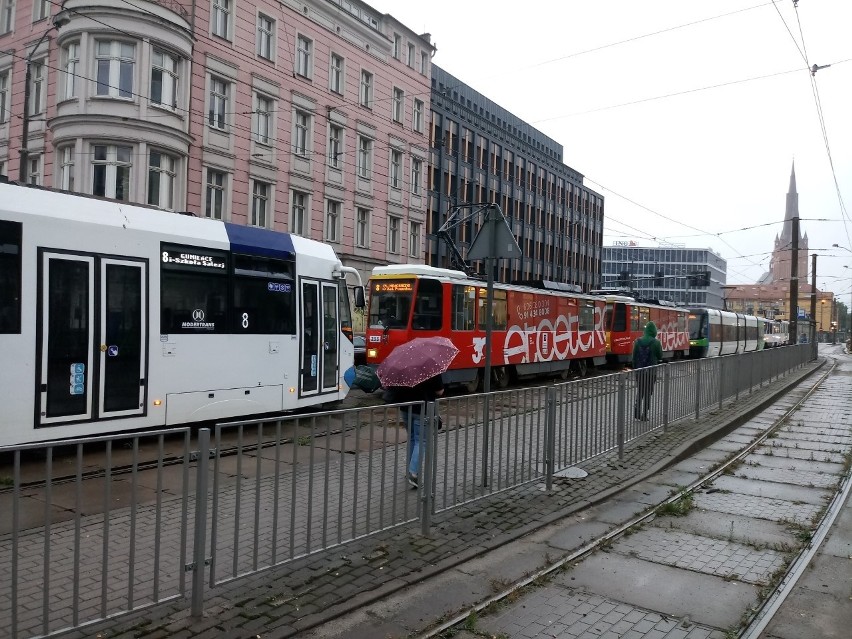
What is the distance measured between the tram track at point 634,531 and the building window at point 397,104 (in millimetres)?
30597

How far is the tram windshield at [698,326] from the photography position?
1534 inches

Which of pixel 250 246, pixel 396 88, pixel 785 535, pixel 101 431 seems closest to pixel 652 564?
pixel 785 535

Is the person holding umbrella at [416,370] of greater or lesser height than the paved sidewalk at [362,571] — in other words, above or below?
above

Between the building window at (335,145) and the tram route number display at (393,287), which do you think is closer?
the tram route number display at (393,287)

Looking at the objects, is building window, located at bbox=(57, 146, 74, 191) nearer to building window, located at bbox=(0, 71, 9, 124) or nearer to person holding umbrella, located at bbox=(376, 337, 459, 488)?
building window, located at bbox=(0, 71, 9, 124)

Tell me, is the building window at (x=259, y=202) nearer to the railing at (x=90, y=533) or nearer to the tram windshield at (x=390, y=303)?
the tram windshield at (x=390, y=303)

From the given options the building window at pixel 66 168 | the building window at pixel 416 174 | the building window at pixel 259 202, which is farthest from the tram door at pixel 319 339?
the building window at pixel 416 174

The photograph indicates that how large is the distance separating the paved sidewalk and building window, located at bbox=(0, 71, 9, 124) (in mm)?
27482

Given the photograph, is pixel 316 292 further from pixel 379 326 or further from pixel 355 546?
pixel 355 546

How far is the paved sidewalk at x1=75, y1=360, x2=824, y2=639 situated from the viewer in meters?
4.10

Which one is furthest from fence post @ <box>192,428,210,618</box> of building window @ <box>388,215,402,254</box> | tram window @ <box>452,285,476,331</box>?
building window @ <box>388,215,402,254</box>

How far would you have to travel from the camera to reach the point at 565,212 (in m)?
65.9

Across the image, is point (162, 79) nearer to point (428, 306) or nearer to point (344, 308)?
point (428, 306)

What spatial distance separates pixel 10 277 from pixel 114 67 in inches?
694
